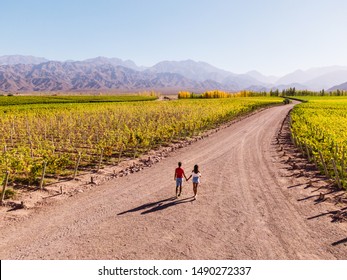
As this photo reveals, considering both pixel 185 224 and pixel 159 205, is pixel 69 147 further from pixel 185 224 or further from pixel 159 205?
pixel 185 224

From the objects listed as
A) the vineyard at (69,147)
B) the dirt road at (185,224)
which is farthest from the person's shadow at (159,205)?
the vineyard at (69,147)

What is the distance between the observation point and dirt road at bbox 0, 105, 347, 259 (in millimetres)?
10320

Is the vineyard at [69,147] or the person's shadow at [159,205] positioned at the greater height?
the vineyard at [69,147]

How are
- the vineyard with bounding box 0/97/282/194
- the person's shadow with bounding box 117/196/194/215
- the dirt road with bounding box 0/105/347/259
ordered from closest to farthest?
1. the dirt road with bounding box 0/105/347/259
2. the person's shadow with bounding box 117/196/194/215
3. the vineyard with bounding box 0/97/282/194

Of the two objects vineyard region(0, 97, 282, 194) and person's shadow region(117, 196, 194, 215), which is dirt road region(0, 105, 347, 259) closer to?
person's shadow region(117, 196, 194, 215)

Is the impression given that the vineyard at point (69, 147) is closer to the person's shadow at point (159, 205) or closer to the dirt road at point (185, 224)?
the dirt road at point (185, 224)

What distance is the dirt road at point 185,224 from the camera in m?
10.3

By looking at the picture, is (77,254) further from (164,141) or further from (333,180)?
(164,141)

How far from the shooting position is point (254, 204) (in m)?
14.5

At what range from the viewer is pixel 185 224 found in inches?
486

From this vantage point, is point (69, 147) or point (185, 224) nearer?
point (185, 224)

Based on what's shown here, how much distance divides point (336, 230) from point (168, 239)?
6.70m

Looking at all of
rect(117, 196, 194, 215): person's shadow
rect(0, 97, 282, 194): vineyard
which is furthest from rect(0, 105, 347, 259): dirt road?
rect(0, 97, 282, 194): vineyard

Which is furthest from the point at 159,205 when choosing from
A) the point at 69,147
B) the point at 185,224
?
the point at 69,147
